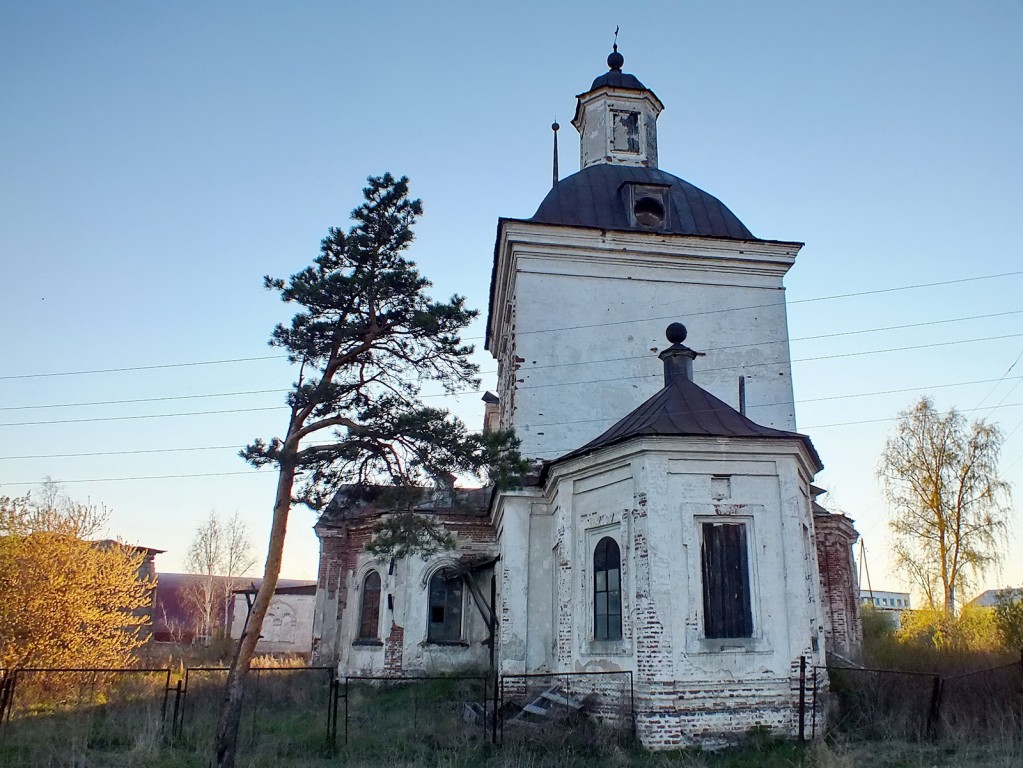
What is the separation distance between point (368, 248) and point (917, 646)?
1406cm

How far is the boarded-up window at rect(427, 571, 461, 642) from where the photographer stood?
18.0 metres

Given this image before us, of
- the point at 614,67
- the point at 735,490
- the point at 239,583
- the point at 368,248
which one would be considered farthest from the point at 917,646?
the point at 239,583

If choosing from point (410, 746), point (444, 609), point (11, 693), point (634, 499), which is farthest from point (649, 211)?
point (11, 693)

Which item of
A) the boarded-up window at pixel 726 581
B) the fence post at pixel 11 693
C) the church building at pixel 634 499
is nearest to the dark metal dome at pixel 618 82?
the church building at pixel 634 499

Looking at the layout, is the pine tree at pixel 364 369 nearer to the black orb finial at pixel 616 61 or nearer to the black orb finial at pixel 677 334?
the black orb finial at pixel 677 334

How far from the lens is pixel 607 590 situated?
11.9 m

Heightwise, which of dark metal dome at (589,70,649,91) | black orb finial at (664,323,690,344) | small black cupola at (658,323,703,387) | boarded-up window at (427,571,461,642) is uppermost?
dark metal dome at (589,70,649,91)

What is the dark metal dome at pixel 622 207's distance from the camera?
672 inches

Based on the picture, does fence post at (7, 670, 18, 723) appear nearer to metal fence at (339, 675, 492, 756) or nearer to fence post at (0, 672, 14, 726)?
fence post at (0, 672, 14, 726)

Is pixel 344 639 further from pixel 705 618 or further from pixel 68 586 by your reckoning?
pixel 705 618

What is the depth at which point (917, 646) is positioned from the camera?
16.8 metres

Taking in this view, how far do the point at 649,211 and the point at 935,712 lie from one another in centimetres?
1101

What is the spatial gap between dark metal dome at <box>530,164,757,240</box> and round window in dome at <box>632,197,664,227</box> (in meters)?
0.18

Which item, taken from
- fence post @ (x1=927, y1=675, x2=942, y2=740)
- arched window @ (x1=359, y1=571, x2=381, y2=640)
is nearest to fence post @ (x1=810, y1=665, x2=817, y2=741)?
fence post @ (x1=927, y1=675, x2=942, y2=740)
